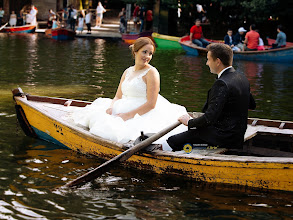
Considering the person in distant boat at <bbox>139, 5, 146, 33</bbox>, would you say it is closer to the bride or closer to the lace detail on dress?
the bride

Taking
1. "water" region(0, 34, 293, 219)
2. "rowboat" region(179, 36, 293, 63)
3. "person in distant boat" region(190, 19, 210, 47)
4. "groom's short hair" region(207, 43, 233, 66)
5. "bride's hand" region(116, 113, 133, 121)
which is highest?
"groom's short hair" region(207, 43, 233, 66)

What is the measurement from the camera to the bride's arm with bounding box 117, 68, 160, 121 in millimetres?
7051

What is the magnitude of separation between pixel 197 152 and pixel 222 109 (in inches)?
27.0

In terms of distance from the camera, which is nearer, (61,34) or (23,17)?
(61,34)

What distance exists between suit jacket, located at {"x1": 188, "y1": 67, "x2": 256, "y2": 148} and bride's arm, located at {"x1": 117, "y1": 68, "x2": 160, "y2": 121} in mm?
1009

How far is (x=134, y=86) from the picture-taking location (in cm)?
720

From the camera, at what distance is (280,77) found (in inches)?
637


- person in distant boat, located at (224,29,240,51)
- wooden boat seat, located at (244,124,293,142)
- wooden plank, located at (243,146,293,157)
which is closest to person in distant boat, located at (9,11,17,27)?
person in distant boat, located at (224,29,240,51)

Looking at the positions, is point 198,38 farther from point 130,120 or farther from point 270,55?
point 130,120

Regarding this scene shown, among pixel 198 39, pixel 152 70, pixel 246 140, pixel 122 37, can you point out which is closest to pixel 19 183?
pixel 152 70

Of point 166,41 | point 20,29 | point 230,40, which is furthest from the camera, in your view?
point 20,29

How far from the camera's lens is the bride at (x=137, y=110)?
688 centimetres

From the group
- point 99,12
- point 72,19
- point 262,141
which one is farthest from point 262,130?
point 99,12

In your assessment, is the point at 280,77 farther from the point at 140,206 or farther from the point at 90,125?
the point at 140,206
